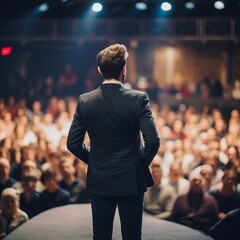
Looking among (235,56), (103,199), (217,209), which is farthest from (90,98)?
(235,56)

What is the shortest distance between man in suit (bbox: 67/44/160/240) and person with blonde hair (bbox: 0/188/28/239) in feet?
9.17

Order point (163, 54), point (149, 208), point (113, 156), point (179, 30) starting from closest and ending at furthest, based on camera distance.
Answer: point (113, 156), point (149, 208), point (179, 30), point (163, 54)

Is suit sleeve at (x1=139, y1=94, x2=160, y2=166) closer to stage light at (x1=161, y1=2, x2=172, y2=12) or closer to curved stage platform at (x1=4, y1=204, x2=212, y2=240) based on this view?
curved stage platform at (x1=4, y1=204, x2=212, y2=240)

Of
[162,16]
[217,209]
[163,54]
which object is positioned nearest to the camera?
[217,209]

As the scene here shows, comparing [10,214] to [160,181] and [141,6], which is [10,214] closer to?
[160,181]

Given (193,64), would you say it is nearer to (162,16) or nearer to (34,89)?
(34,89)

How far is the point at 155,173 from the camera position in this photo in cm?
691

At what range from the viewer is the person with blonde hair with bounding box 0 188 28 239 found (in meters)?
5.42

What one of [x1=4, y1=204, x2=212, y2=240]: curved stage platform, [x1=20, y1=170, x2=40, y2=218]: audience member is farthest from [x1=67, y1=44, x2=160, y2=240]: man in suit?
[x1=20, y1=170, x2=40, y2=218]: audience member

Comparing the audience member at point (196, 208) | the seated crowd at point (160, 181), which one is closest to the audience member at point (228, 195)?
the seated crowd at point (160, 181)

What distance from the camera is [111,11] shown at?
30.9ft

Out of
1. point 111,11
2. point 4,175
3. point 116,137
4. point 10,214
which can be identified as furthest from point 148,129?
point 111,11

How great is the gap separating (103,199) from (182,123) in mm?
9499

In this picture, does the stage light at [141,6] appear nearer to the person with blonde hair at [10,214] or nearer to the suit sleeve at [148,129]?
the person with blonde hair at [10,214]
